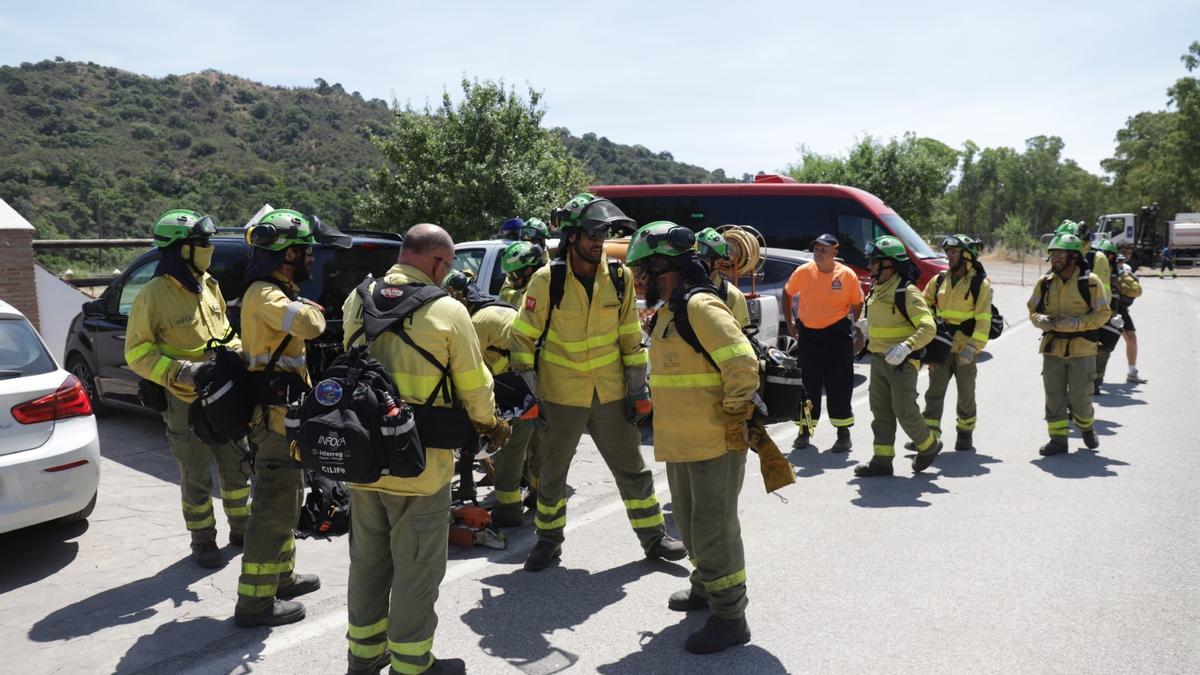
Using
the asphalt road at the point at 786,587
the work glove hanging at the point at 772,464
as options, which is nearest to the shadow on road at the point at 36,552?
the asphalt road at the point at 786,587

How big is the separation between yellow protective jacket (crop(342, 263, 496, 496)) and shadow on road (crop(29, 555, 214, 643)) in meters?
1.95

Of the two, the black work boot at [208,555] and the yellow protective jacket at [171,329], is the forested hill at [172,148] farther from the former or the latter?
the black work boot at [208,555]

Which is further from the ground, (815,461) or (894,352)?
(894,352)

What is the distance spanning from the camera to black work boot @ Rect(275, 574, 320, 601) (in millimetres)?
4488

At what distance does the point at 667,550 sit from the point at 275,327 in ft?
8.29

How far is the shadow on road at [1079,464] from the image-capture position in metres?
6.77

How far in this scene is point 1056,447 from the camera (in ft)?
24.0

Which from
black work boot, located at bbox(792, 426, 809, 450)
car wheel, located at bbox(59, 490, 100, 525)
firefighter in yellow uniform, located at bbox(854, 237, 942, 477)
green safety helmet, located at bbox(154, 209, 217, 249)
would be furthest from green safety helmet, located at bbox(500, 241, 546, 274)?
black work boot, located at bbox(792, 426, 809, 450)

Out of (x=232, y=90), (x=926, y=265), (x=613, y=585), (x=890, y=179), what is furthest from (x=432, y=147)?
(x=232, y=90)

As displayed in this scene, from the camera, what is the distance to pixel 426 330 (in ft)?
10.8

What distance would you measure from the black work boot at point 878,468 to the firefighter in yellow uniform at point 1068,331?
5.46 feet

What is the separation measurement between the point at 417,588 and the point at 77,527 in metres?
3.66

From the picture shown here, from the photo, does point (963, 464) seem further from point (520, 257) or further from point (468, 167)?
point (468, 167)

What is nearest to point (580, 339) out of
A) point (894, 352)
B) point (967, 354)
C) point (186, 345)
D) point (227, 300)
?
point (186, 345)
